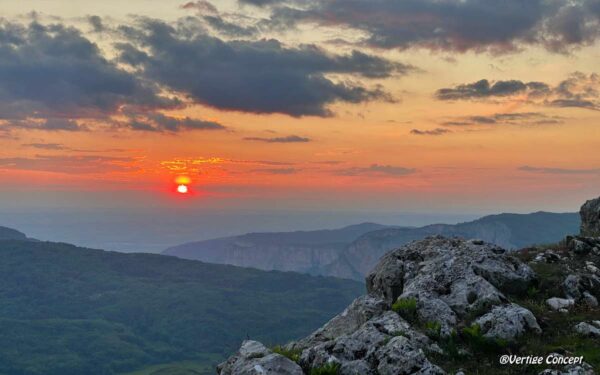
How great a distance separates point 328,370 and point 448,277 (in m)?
11.9

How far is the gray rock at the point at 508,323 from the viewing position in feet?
92.7

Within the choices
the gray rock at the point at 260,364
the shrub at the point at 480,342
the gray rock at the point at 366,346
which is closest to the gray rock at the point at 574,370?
the shrub at the point at 480,342

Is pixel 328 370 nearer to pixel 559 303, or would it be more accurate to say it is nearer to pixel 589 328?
pixel 589 328

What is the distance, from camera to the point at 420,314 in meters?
31.1

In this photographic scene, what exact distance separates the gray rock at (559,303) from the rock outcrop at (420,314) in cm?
193

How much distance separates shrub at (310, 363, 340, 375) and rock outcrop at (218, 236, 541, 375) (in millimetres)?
98

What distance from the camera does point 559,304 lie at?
31.8 metres

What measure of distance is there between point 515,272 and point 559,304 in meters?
3.54

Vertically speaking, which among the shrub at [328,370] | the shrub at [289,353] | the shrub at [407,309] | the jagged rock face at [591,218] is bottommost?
the shrub at [289,353]

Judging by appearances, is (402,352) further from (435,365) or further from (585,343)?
(585,343)

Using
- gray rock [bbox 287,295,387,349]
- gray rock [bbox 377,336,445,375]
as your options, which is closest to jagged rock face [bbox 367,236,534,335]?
gray rock [bbox 287,295,387,349]

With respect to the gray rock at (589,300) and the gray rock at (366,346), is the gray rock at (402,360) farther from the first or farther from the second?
the gray rock at (589,300)

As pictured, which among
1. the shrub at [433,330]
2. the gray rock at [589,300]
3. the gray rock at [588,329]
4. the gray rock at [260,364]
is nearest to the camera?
the gray rock at [260,364]

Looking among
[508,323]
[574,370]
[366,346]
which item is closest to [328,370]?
[366,346]
